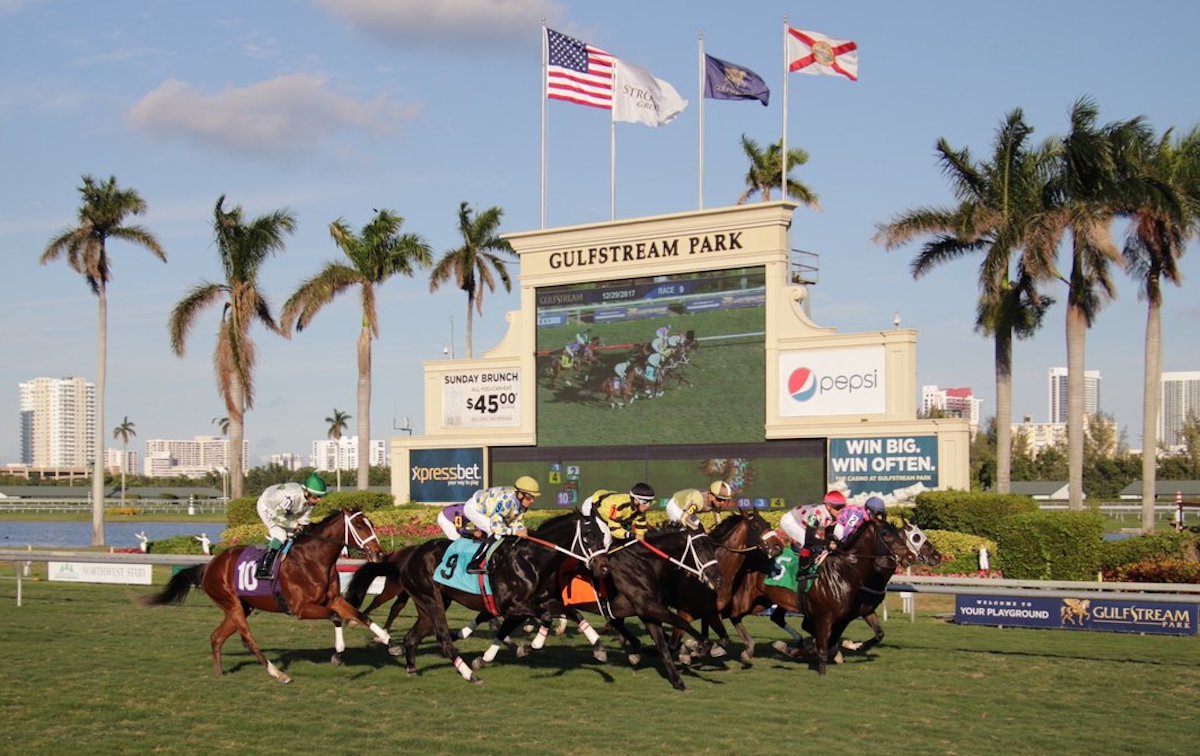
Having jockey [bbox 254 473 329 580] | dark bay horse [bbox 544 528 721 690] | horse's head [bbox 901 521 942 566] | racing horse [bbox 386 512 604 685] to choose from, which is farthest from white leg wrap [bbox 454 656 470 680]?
horse's head [bbox 901 521 942 566]

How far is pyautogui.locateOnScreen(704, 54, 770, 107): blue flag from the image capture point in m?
33.9

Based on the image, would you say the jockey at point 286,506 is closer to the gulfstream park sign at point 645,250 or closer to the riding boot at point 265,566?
the riding boot at point 265,566

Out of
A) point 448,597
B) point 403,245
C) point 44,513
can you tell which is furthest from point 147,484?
point 448,597

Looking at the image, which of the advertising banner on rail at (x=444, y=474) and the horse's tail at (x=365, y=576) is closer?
the horse's tail at (x=365, y=576)

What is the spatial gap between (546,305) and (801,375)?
25.8 feet

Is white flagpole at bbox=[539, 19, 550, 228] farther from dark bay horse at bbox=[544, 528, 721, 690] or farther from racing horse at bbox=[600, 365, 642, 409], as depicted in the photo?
dark bay horse at bbox=[544, 528, 721, 690]

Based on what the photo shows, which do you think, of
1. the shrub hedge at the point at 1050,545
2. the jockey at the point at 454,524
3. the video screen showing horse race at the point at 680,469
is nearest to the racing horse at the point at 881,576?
the jockey at the point at 454,524

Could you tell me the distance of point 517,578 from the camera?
1369cm

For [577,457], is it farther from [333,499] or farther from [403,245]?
[403,245]

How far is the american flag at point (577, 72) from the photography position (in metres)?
34.2

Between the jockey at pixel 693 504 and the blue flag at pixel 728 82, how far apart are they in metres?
20.2

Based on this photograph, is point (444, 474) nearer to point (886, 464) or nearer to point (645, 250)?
point (645, 250)

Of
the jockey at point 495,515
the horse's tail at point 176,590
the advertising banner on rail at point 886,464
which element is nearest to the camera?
the jockey at point 495,515

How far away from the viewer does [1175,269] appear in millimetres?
30375
